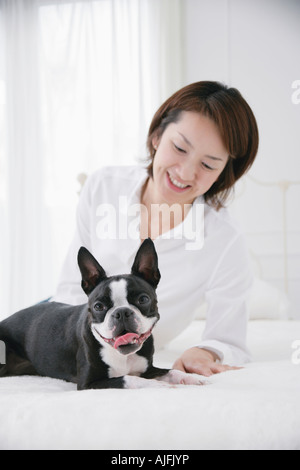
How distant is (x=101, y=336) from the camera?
0.70 metres

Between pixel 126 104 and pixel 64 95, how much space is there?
1.42 ft

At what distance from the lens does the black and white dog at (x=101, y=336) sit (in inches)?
27.3

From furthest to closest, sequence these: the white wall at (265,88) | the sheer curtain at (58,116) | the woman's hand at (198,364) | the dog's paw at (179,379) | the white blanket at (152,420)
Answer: the sheer curtain at (58,116), the white wall at (265,88), the woman's hand at (198,364), the dog's paw at (179,379), the white blanket at (152,420)

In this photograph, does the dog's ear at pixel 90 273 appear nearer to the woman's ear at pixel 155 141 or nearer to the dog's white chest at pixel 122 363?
the dog's white chest at pixel 122 363

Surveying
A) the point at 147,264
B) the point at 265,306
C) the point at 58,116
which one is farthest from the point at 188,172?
the point at 58,116

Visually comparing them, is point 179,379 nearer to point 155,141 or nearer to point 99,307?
point 99,307

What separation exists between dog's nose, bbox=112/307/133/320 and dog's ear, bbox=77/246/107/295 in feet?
0.25

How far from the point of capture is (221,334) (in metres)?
1.11

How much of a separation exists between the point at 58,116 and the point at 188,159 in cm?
216

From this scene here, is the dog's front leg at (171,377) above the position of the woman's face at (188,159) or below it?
below

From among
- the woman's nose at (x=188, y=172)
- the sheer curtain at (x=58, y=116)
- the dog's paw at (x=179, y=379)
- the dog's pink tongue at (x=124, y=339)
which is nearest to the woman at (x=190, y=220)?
the woman's nose at (x=188, y=172)

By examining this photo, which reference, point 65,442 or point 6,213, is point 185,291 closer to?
point 65,442

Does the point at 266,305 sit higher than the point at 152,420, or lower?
lower

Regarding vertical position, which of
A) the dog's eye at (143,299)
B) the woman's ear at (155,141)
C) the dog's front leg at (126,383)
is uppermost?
the woman's ear at (155,141)
